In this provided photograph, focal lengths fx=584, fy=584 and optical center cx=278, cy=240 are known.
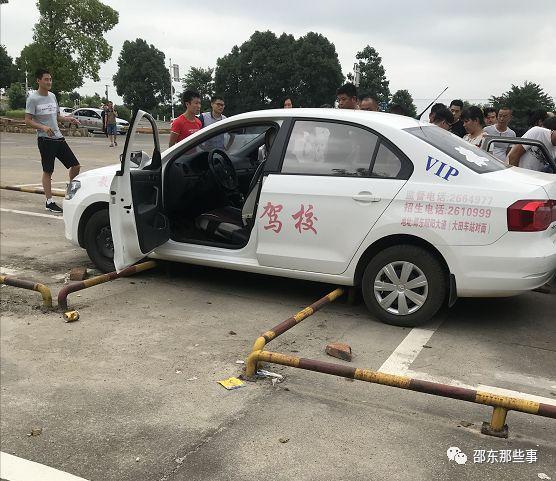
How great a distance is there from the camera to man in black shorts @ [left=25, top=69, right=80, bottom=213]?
27.5ft

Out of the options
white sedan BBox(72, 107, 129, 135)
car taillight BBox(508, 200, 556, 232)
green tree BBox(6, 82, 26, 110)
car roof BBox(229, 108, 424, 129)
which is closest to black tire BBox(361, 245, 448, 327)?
car taillight BBox(508, 200, 556, 232)

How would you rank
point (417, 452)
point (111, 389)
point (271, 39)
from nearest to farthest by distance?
point (417, 452), point (111, 389), point (271, 39)

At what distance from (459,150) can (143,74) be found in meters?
89.1

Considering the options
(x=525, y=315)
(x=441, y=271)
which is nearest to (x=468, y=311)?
(x=525, y=315)

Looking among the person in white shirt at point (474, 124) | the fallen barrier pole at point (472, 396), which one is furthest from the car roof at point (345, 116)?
the person in white shirt at point (474, 124)

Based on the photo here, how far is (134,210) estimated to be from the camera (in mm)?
5020

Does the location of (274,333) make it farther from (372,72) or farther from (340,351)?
(372,72)

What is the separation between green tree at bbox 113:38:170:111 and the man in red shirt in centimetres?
8295

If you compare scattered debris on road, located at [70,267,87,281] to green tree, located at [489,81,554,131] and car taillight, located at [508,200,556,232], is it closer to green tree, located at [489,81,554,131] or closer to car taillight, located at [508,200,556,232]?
car taillight, located at [508,200,556,232]

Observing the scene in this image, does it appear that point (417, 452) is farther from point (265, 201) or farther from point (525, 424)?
point (265, 201)

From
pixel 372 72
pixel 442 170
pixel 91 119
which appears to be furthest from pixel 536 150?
pixel 372 72

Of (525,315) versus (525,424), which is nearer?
(525,424)

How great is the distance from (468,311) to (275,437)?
260cm

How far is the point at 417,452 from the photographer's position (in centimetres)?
288
